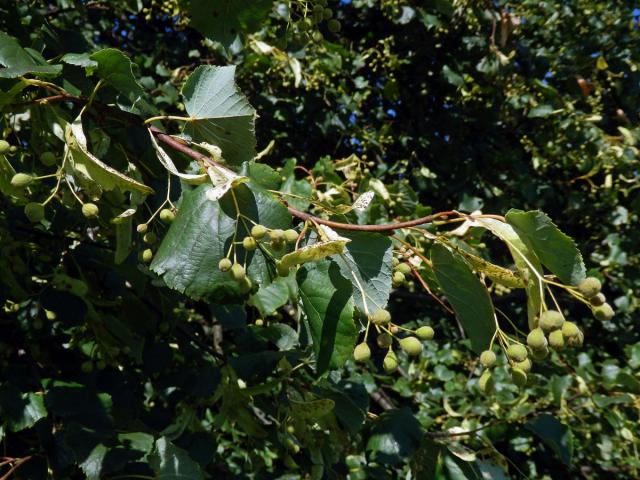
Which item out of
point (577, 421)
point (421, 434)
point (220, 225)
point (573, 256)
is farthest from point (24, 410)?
point (577, 421)

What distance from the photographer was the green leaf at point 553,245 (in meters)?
0.80

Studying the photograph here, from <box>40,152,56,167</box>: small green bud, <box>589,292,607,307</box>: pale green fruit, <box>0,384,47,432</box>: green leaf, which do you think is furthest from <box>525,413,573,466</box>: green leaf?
<box>40,152,56,167</box>: small green bud

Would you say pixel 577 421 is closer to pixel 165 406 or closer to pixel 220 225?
pixel 165 406

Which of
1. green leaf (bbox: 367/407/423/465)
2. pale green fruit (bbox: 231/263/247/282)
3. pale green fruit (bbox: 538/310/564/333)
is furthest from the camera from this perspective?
green leaf (bbox: 367/407/423/465)

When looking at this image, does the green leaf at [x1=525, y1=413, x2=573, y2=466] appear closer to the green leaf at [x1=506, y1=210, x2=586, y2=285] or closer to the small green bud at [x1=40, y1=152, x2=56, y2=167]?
the green leaf at [x1=506, y1=210, x2=586, y2=285]

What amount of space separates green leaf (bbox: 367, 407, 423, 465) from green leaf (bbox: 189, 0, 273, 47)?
103cm

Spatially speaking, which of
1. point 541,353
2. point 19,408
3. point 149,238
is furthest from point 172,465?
point 541,353

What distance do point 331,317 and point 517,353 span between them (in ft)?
0.85

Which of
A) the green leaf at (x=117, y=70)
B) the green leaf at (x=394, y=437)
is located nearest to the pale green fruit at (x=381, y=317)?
the green leaf at (x=117, y=70)

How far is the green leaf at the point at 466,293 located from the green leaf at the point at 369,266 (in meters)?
0.07

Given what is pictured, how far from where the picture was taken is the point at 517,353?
2.64 ft

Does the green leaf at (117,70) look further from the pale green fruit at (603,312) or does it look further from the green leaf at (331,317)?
the pale green fruit at (603,312)

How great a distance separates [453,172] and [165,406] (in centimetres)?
225

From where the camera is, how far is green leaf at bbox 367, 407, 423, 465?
155 centimetres
